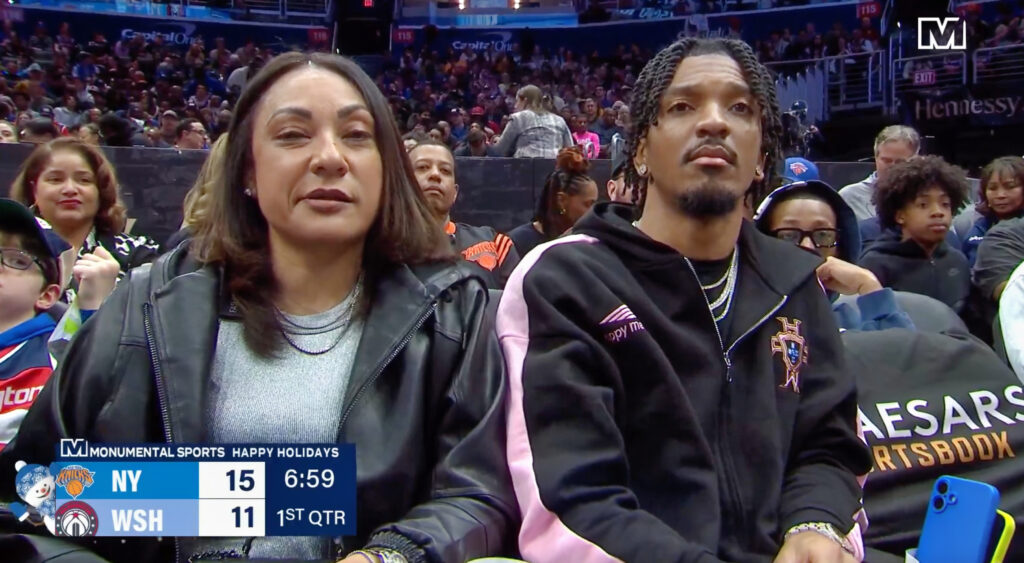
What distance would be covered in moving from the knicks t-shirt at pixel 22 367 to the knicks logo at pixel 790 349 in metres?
1.67

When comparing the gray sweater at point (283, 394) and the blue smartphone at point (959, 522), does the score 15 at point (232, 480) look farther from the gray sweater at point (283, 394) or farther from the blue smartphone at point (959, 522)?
the blue smartphone at point (959, 522)

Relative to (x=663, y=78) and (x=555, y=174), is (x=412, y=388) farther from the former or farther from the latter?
(x=555, y=174)

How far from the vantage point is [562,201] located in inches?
195

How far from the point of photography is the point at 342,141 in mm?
1909

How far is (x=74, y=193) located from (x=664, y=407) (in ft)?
8.52

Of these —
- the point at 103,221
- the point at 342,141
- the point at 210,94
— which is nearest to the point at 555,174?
the point at 103,221

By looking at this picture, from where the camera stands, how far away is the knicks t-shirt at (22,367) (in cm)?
232

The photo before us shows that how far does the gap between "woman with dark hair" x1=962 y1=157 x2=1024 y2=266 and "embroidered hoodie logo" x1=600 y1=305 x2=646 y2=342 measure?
3621 mm

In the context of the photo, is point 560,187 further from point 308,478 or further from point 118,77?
point 118,77

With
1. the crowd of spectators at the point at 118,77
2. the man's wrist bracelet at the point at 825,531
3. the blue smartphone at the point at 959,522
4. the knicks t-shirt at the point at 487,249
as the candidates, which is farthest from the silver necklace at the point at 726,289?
the crowd of spectators at the point at 118,77

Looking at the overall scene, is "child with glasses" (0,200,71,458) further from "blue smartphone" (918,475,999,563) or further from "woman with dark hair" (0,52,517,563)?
"blue smartphone" (918,475,999,563)

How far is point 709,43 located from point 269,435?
1.19 metres

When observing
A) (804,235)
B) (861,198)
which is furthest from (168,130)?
(804,235)

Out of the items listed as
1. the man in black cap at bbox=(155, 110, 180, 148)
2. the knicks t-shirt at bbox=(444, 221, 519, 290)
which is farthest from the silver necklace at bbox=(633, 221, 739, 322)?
the man in black cap at bbox=(155, 110, 180, 148)
